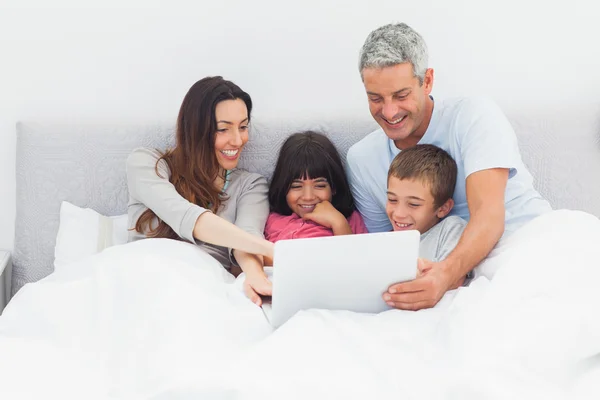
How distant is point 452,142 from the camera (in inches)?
76.4

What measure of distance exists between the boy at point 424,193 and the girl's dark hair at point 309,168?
239 mm

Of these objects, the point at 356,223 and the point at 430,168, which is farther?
the point at 356,223

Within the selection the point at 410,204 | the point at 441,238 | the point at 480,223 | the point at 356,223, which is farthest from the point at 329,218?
the point at 480,223

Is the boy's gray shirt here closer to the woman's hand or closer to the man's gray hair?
the woman's hand

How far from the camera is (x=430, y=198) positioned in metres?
1.87

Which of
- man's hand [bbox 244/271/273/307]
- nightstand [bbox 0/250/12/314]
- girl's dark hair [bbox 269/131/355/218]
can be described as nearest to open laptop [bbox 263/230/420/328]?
man's hand [bbox 244/271/273/307]

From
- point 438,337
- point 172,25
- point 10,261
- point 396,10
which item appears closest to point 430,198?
point 438,337

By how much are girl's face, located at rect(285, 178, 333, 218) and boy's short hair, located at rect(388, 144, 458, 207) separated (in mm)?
262

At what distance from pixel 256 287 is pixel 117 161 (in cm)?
72

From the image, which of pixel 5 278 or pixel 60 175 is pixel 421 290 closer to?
pixel 60 175

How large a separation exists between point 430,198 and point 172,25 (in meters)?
1.02

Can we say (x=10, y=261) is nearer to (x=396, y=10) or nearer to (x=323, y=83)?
(x=323, y=83)

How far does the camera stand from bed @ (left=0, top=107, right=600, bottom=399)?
3.68 feet

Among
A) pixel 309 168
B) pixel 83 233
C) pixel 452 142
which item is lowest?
pixel 83 233
